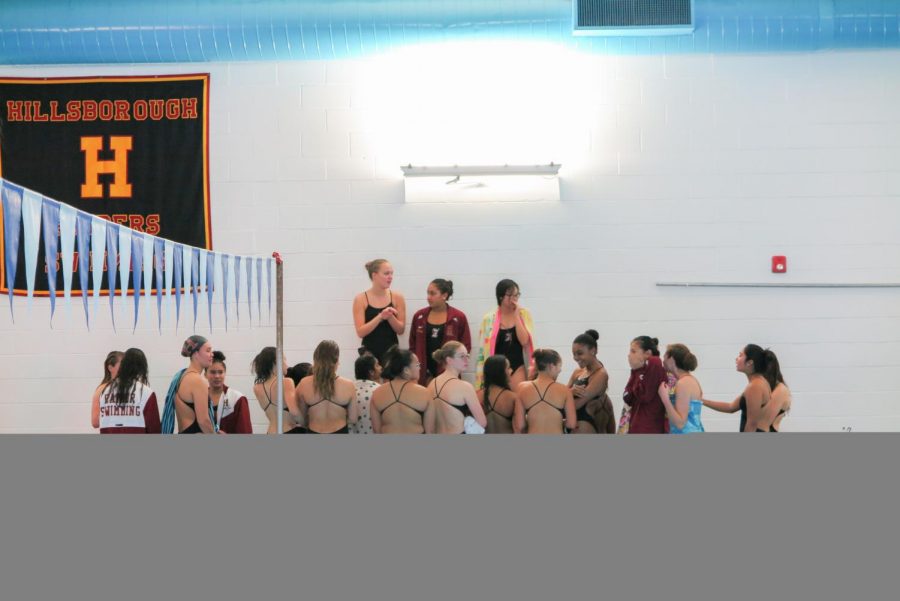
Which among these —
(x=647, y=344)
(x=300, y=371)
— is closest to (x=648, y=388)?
(x=647, y=344)

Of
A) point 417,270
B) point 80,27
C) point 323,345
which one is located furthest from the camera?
point 417,270

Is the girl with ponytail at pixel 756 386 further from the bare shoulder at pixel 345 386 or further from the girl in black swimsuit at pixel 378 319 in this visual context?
the girl in black swimsuit at pixel 378 319

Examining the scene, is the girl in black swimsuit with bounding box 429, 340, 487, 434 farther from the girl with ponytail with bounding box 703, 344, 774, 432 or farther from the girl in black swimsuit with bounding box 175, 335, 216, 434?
the girl with ponytail with bounding box 703, 344, 774, 432

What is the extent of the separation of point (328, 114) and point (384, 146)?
0.43 m

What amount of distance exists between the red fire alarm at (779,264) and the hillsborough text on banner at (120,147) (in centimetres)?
371

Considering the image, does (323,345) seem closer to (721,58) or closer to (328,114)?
(328,114)

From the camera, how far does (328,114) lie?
6906 millimetres

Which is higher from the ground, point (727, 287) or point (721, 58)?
point (721, 58)

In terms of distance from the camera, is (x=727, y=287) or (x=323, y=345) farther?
(x=727, y=287)

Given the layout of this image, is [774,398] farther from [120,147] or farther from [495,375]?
[120,147]

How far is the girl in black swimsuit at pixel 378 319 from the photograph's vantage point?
6621 mm

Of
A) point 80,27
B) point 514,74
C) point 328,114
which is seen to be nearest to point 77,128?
point 80,27

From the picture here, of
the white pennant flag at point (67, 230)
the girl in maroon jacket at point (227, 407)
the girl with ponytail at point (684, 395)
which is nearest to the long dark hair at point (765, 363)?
the girl with ponytail at point (684, 395)

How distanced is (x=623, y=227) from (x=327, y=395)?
2634mm
